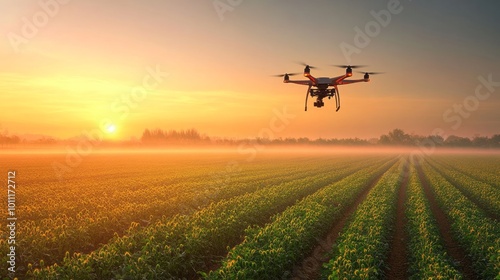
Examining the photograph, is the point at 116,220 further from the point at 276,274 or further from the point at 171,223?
the point at 276,274

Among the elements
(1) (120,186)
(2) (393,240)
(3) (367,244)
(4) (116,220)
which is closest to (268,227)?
(3) (367,244)

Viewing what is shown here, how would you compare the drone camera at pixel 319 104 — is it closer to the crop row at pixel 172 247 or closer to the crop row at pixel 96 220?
the crop row at pixel 172 247

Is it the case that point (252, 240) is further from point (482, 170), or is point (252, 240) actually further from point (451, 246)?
point (482, 170)

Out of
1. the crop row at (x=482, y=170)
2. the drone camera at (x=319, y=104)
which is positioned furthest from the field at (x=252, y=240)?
the crop row at (x=482, y=170)

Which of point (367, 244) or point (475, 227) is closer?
point (367, 244)

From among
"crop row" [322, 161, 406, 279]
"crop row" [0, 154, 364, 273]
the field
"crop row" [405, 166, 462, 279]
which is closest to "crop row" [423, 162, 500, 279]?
the field

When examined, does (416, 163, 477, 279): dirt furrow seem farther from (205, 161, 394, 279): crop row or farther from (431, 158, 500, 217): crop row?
(205, 161, 394, 279): crop row
